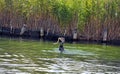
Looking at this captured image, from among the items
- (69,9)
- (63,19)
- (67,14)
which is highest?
(69,9)

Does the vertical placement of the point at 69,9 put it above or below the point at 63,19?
above

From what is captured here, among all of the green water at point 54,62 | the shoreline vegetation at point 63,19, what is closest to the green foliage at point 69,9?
the shoreline vegetation at point 63,19

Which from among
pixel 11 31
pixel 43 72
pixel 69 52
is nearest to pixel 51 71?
pixel 43 72

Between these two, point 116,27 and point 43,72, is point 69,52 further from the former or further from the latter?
point 116,27

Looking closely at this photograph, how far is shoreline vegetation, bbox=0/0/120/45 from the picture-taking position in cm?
5528

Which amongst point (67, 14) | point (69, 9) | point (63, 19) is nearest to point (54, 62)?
point (63, 19)

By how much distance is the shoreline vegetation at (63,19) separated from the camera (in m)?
55.3

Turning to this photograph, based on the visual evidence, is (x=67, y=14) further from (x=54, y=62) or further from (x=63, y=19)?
(x=54, y=62)

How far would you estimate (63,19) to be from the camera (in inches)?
2261

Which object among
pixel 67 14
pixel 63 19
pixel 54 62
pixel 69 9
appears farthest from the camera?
pixel 69 9

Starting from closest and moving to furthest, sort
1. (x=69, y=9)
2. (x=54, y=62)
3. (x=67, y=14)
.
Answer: (x=54, y=62), (x=67, y=14), (x=69, y=9)

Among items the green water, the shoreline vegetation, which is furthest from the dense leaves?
the green water

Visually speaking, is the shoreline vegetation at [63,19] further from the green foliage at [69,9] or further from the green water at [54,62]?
the green water at [54,62]

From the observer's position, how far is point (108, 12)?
58281 millimetres
